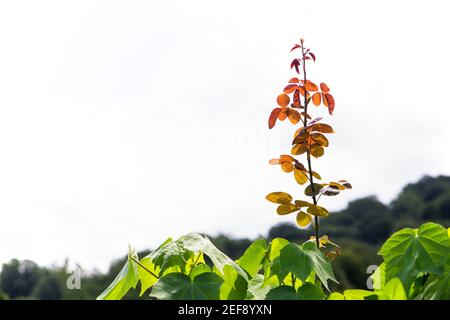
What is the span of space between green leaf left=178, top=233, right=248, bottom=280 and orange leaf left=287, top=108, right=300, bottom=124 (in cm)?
34

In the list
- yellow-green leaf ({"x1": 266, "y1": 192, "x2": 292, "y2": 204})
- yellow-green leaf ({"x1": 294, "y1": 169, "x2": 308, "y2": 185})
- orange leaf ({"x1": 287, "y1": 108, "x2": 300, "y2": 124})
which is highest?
orange leaf ({"x1": 287, "y1": 108, "x2": 300, "y2": 124})

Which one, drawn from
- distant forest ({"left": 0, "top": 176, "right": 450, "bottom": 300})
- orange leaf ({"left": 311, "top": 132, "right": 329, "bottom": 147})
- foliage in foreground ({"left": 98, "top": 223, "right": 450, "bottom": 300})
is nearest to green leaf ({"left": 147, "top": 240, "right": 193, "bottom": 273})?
foliage in foreground ({"left": 98, "top": 223, "right": 450, "bottom": 300})

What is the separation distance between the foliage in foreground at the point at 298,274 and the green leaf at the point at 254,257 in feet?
0.30

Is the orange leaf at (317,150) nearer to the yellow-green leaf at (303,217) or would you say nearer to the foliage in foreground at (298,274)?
the yellow-green leaf at (303,217)

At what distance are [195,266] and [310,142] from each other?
13.1 inches

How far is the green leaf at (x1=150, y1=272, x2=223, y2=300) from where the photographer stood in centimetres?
95

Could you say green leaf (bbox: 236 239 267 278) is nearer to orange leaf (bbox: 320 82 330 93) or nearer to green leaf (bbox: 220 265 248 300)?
green leaf (bbox: 220 265 248 300)

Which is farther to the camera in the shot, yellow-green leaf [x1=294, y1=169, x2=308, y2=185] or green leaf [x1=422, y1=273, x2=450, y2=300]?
yellow-green leaf [x1=294, y1=169, x2=308, y2=185]

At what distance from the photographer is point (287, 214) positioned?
4.04 ft

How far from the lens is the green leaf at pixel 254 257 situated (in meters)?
1.23

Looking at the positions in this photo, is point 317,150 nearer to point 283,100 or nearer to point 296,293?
point 283,100
